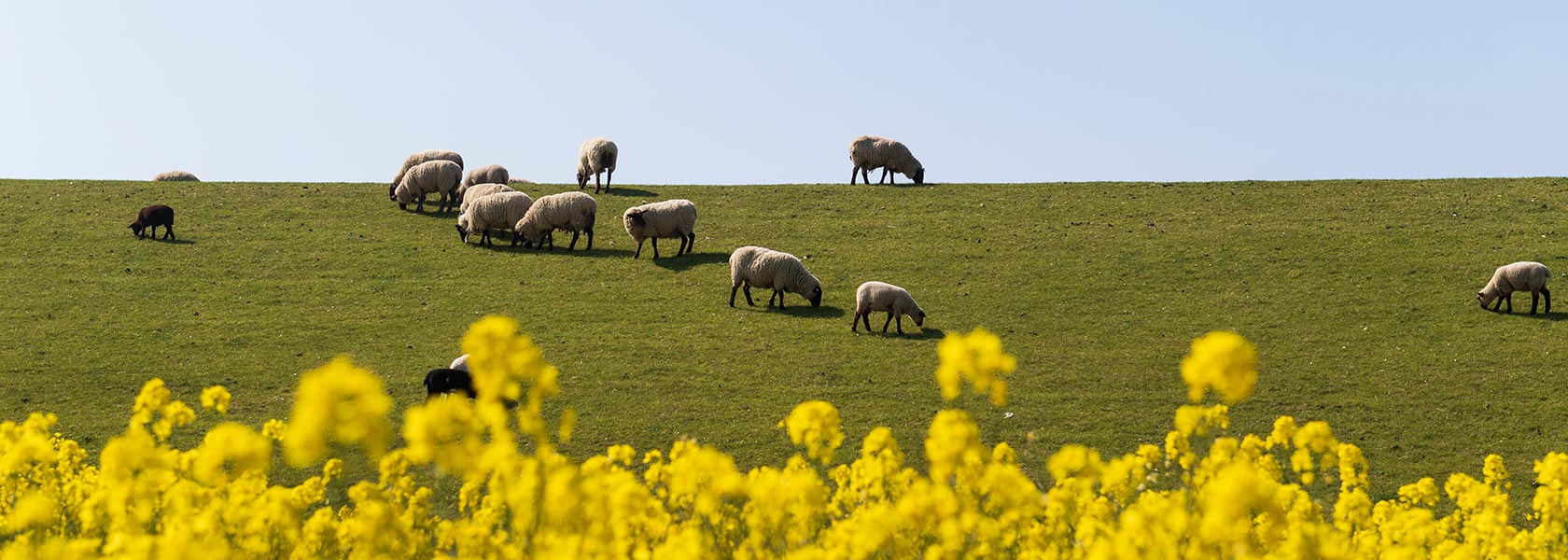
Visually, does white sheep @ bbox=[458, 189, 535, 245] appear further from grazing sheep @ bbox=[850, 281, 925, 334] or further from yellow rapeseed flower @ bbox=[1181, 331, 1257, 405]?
yellow rapeseed flower @ bbox=[1181, 331, 1257, 405]

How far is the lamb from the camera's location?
4200 cm

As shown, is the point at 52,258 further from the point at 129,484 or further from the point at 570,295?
the point at 129,484

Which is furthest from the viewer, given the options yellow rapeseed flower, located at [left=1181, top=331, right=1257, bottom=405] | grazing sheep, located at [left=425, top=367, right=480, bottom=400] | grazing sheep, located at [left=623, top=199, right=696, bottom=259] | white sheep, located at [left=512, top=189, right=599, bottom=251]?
white sheep, located at [left=512, top=189, right=599, bottom=251]

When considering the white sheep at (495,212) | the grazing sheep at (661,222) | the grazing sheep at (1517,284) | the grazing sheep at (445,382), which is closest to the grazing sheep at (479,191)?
the white sheep at (495,212)

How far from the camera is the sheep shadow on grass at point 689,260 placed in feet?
101

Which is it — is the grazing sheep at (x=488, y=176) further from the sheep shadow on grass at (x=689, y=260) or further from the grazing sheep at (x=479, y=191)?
the sheep shadow on grass at (x=689, y=260)

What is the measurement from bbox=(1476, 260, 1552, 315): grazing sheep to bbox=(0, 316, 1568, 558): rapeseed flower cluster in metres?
16.6

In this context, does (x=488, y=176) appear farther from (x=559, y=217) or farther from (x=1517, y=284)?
(x=1517, y=284)

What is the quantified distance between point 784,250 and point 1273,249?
11.5 meters

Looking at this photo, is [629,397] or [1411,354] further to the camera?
[1411,354]

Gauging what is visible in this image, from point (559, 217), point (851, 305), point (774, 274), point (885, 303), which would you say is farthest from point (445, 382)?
point (559, 217)

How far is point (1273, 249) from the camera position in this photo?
3128 cm

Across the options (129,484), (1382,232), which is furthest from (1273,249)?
(129,484)

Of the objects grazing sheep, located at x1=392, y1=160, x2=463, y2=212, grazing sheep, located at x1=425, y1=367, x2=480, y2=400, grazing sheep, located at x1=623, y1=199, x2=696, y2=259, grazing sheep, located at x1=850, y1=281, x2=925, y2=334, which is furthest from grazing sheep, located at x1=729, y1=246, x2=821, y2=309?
grazing sheep, located at x1=392, y1=160, x2=463, y2=212
